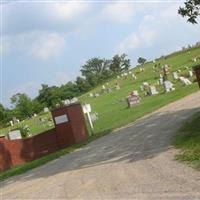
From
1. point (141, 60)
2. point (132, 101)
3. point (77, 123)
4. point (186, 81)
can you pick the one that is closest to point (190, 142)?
point (77, 123)

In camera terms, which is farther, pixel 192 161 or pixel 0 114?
pixel 0 114

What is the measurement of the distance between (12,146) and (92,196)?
45.7 feet

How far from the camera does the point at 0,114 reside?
72688 mm

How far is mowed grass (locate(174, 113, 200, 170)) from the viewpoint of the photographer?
12.3 meters

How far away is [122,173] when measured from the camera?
494 inches

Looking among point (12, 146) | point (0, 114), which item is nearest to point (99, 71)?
point (0, 114)

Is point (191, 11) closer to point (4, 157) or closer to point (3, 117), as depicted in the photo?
point (4, 157)

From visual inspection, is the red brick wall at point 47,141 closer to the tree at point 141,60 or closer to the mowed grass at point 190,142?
the mowed grass at point 190,142

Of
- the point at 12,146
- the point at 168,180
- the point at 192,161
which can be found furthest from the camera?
the point at 12,146

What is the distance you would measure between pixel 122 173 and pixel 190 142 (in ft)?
9.22

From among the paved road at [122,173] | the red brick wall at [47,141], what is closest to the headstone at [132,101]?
Result: the red brick wall at [47,141]

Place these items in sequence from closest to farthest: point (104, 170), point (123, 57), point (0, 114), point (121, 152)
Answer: point (104, 170)
point (121, 152)
point (0, 114)
point (123, 57)

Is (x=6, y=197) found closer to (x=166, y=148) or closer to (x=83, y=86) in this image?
(x=166, y=148)

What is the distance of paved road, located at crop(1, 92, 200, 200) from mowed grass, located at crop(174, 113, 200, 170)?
0.83 feet
